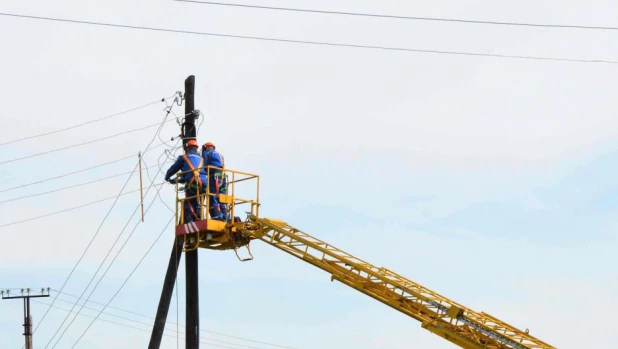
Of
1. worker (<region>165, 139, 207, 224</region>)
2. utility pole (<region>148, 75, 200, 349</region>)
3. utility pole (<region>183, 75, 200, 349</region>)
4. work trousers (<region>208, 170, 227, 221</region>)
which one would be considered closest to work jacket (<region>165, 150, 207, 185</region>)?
worker (<region>165, 139, 207, 224</region>)

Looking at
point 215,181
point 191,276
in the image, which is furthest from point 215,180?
point 191,276

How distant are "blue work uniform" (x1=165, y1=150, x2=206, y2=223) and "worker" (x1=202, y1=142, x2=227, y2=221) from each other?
0.18 m

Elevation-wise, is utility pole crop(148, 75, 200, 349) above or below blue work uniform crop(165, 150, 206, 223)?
below

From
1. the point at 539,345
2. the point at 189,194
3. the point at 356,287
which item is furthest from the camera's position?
the point at 189,194

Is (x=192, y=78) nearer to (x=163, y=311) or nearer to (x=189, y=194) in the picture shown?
(x=189, y=194)

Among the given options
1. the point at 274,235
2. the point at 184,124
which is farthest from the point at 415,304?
the point at 184,124

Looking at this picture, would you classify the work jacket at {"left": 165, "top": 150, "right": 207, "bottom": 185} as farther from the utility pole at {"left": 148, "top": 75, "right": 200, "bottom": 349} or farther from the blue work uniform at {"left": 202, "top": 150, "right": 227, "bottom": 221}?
the utility pole at {"left": 148, "top": 75, "right": 200, "bottom": 349}

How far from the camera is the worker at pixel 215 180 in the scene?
80.9ft

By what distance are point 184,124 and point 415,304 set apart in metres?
6.94

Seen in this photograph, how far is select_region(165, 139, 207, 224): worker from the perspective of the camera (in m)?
24.6

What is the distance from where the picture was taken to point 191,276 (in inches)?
977

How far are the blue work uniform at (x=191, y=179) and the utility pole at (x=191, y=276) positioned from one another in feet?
2.17

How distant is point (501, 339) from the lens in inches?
855

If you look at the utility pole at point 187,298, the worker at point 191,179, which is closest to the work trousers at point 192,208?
the worker at point 191,179
